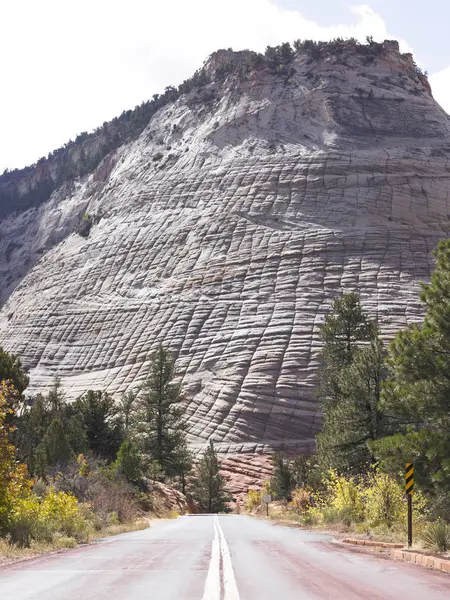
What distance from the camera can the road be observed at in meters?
7.82

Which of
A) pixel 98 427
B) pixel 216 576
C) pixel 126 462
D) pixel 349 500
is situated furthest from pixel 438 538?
pixel 98 427

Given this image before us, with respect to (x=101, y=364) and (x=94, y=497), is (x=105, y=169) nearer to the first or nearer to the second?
(x=101, y=364)

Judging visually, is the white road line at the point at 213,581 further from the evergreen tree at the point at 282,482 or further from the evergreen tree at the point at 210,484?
the evergreen tree at the point at 210,484

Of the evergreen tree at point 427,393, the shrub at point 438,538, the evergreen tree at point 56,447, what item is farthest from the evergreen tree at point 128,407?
the shrub at point 438,538

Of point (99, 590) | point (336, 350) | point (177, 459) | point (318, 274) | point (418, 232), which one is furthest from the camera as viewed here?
point (418, 232)

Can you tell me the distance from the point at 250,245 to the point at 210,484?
1183 inches

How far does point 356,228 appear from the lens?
3012 inches

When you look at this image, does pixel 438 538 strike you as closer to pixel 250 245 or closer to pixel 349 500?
pixel 349 500

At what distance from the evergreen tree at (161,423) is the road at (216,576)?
3683 centimetres

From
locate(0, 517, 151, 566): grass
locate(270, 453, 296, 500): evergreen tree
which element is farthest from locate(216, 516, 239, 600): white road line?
locate(270, 453, 296, 500): evergreen tree

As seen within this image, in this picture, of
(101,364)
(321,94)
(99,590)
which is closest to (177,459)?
(101,364)

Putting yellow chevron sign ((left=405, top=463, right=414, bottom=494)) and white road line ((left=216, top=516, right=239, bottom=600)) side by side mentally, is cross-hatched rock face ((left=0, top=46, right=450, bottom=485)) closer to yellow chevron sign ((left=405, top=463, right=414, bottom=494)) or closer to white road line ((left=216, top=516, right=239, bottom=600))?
yellow chevron sign ((left=405, top=463, right=414, bottom=494))

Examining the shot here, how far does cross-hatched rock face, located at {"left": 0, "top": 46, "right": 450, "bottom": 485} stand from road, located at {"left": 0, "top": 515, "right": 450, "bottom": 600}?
43.6 m

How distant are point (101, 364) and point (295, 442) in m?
24.7
